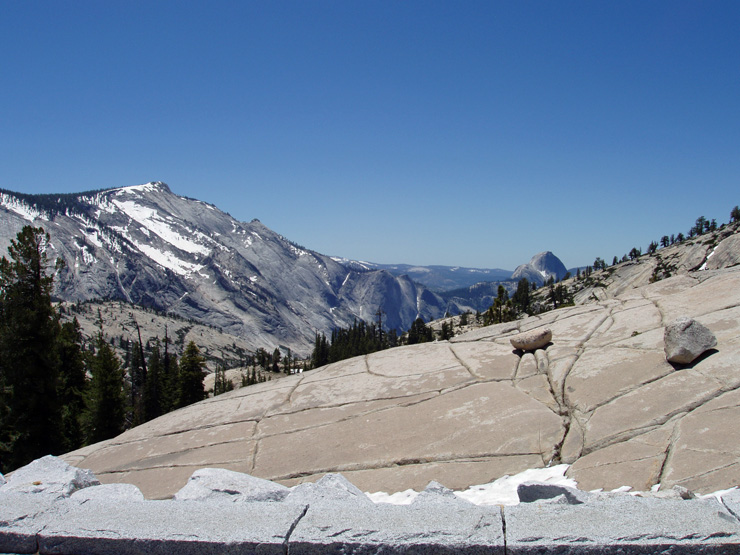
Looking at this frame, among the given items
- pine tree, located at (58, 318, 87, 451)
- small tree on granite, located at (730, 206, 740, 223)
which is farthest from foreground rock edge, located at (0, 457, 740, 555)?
small tree on granite, located at (730, 206, 740, 223)

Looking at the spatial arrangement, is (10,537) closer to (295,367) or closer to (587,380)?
(587,380)

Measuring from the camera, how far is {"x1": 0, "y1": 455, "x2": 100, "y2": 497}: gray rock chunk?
5.35m

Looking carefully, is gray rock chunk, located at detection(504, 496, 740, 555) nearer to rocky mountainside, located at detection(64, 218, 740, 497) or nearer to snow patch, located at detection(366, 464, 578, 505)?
rocky mountainside, located at detection(64, 218, 740, 497)

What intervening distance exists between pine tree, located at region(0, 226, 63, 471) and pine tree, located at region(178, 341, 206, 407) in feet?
69.2

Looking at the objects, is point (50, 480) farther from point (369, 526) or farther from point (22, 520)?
point (369, 526)

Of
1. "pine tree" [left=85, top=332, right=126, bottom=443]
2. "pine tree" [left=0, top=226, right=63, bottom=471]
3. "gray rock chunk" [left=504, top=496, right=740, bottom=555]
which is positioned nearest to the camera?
"gray rock chunk" [left=504, top=496, right=740, bottom=555]

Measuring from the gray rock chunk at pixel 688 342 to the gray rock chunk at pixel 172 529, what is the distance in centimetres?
725

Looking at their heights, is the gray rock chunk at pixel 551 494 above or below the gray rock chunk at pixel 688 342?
below

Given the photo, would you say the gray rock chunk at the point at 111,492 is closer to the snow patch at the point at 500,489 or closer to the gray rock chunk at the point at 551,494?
the snow patch at the point at 500,489

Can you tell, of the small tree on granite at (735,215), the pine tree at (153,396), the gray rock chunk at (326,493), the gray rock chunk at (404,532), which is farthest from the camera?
the small tree on granite at (735,215)

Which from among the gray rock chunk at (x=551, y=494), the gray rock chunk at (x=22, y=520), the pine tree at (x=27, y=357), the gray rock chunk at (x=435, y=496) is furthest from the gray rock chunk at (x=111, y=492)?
the pine tree at (x=27, y=357)

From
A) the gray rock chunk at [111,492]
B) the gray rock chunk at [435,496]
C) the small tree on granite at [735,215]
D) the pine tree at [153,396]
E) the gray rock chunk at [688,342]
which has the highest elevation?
the small tree on granite at [735,215]

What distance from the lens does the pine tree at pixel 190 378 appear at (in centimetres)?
4384

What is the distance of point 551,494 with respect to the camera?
4715 millimetres
